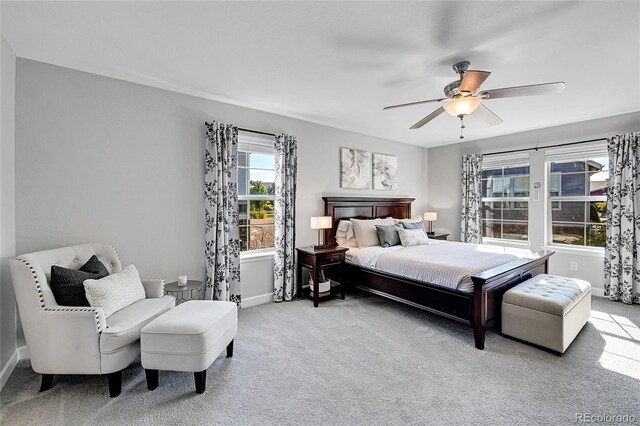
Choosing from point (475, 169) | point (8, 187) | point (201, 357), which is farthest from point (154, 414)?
point (475, 169)

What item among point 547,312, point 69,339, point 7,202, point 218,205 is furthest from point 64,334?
point 547,312

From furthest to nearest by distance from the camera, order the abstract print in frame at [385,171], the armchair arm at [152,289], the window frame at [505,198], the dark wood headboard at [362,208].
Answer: the abstract print in frame at [385,171] < the window frame at [505,198] < the dark wood headboard at [362,208] < the armchair arm at [152,289]

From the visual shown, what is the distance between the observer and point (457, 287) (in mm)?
2881

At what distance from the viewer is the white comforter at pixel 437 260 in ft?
9.68

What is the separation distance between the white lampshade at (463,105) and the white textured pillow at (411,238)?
206 centimetres

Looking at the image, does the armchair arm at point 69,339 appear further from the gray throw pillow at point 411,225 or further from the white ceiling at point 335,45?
the gray throw pillow at point 411,225

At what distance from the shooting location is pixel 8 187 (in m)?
2.29

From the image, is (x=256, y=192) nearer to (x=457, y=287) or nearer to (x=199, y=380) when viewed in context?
(x=199, y=380)

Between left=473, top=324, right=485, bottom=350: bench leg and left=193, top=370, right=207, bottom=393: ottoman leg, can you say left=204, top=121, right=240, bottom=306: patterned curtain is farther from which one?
left=473, top=324, right=485, bottom=350: bench leg

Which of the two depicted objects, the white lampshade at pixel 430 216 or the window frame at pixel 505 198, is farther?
the white lampshade at pixel 430 216

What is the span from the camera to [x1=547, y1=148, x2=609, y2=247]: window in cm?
432

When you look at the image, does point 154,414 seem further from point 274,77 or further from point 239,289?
point 274,77

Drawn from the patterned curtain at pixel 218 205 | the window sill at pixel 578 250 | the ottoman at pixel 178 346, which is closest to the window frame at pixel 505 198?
the window sill at pixel 578 250

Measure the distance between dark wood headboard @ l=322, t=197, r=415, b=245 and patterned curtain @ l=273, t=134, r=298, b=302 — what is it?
691 millimetres
